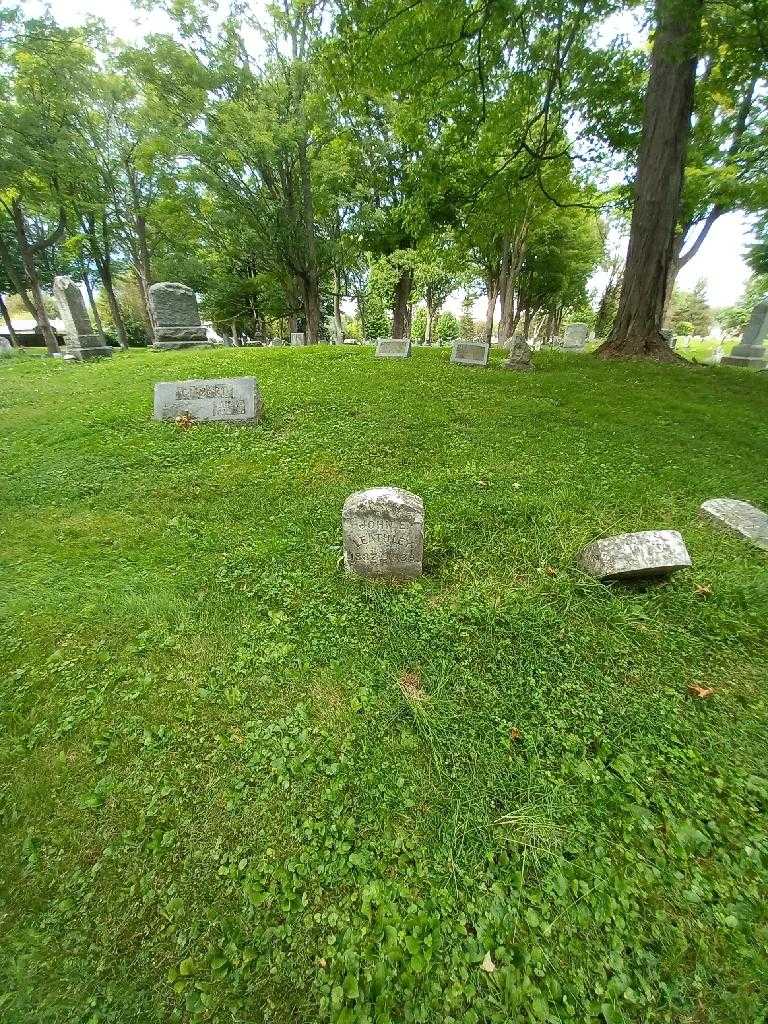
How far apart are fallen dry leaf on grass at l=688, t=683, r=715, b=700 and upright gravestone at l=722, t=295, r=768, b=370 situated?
18662 mm

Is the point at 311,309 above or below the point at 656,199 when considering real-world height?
below

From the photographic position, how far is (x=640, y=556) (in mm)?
3309

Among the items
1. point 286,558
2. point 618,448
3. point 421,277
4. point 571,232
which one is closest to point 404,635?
point 286,558

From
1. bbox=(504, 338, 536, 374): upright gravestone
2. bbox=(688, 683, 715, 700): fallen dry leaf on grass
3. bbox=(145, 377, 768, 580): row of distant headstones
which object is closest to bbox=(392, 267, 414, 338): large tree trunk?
bbox=(504, 338, 536, 374): upright gravestone

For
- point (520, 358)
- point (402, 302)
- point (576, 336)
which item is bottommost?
point (520, 358)

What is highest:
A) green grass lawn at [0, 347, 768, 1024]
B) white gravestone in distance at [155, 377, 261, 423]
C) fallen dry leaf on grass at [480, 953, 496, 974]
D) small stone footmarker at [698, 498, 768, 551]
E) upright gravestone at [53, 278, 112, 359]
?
upright gravestone at [53, 278, 112, 359]

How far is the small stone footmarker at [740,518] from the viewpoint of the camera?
13.1ft

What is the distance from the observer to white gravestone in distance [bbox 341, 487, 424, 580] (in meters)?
3.56

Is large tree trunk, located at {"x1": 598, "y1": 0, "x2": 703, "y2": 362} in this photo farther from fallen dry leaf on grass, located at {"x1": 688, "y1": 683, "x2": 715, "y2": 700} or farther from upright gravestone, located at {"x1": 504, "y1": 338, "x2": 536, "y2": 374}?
fallen dry leaf on grass, located at {"x1": 688, "y1": 683, "x2": 715, "y2": 700}

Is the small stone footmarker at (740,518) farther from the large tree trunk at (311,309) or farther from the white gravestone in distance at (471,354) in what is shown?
the large tree trunk at (311,309)

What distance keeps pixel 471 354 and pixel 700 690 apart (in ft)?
34.6

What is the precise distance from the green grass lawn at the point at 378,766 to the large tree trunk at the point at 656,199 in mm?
7134

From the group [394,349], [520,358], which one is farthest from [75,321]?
[520,358]

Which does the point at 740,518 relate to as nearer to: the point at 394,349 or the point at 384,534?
the point at 384,534
